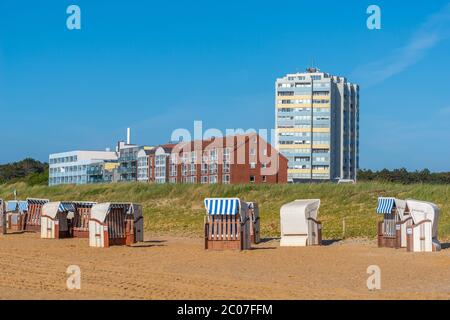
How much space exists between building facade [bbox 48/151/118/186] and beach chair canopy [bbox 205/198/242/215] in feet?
316

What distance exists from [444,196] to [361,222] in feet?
24.4

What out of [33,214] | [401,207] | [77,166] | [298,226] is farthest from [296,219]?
[77,166]

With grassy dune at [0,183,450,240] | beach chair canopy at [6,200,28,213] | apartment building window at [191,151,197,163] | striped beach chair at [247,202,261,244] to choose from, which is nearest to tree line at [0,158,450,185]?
apartment building window at [191,151,197,163]

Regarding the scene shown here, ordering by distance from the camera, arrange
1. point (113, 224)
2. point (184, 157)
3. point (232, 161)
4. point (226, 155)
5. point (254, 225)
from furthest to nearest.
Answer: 1. point (184, 157)
2. point (226, 155)
3. point (232, 161)
4. point (254, 225)
5. point (113, 224)

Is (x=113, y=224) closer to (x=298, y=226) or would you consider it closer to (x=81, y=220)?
(x=81, y=220)

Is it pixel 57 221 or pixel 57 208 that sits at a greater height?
pixel 57 208

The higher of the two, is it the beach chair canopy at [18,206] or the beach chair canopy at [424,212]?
the beach chair canopy at [424,212]

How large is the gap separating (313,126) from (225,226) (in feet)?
332

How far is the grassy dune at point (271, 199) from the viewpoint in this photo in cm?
3425

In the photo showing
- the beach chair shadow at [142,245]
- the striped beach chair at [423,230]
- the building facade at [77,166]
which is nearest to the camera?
the striped beach chair at [423,230]

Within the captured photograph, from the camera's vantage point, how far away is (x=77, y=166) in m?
126

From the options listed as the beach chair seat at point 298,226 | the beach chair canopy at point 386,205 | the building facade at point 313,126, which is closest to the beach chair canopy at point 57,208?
the beach chair seat at point 298,226

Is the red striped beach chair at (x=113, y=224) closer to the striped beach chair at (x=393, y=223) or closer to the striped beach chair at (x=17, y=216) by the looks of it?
the striped beach chair at (x=393, y=223)

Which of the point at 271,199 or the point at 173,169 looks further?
the point at 173,169
